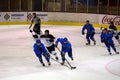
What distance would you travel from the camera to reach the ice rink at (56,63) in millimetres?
10484

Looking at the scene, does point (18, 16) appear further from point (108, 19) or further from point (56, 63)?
point (56, 63)

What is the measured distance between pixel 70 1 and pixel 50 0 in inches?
55.1

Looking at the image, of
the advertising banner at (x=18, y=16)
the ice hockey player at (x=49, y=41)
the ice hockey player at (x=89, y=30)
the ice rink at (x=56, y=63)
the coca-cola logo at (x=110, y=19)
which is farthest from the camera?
the advertising banner at (x=18, y=16)

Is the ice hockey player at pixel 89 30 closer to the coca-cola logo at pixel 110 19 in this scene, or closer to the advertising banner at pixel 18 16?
the coca-cola logo at pixel 110 19

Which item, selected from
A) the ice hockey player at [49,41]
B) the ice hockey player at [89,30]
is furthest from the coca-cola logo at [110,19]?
the ice hockey player at [49,41]

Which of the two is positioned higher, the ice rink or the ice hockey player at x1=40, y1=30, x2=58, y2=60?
the ice hockey player at x1=40, y1=30, x2=58, y2=60

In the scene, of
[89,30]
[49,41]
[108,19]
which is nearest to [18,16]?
[108,19]

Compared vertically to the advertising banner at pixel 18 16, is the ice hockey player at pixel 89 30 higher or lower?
lower

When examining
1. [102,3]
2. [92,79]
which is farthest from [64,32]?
[92,79]

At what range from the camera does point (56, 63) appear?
12.2 m

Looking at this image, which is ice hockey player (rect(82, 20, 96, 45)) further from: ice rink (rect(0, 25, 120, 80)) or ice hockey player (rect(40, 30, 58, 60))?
ice hockey player (rect(40, 30, 58, 60))

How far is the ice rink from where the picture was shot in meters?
10.5

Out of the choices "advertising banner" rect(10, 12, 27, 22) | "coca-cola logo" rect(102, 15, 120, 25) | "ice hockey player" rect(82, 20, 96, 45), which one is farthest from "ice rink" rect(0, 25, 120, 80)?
"advertising banner" rect(10, 12, 27, 22)

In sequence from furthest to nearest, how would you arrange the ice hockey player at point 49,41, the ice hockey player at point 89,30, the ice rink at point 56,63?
the ice hockey player at point 89,30, the ice hockey player at point 49,41, the ice rink at point 56,63
